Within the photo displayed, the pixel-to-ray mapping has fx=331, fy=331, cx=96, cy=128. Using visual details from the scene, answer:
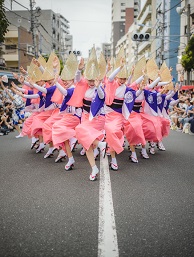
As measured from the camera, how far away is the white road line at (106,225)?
2.91 metres

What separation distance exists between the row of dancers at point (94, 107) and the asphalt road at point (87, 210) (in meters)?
0.63

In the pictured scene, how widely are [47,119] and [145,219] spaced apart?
15.4ft

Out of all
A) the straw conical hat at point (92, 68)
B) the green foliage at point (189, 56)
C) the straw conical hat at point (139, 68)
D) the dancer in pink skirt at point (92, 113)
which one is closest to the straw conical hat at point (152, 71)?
the straw conical hat at point (139, 68)

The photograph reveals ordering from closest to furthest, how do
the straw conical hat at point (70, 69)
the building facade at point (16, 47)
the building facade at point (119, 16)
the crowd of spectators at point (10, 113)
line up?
the straw conical hat at point (70, 69) < the crowd of spectators at point (10, 113) < the building facade at point (16, 47) < the building facade at point (119, 16)

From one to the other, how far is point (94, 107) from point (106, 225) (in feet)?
9.48

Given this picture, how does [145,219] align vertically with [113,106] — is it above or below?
below

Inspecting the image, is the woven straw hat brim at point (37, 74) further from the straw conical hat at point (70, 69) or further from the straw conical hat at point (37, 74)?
the straw conical hat at point (70, 69)

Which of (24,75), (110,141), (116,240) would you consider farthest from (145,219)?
(24,75)

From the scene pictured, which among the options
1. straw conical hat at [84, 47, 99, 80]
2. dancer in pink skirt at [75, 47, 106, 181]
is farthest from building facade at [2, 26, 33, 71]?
straw conical hat at [84, 47, 99, 80]

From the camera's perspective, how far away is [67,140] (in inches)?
261

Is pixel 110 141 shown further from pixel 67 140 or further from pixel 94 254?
pixel 94 254

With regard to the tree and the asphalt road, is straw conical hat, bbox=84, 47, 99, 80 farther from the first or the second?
the tree

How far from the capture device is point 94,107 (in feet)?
19.7

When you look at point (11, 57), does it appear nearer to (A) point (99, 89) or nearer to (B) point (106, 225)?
(A) point (99, 89)
